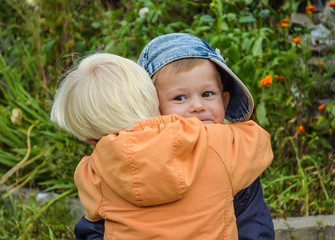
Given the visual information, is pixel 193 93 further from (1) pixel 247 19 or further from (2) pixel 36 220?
(1) pixel 247 19

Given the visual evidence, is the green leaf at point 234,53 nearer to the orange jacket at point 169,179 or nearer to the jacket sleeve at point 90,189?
the orange jacket at point 169,179

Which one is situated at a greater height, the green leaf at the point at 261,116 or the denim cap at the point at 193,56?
the denim cap at the point at 193,56

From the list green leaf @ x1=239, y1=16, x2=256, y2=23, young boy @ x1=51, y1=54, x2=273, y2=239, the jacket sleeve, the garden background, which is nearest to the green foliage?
the garden background

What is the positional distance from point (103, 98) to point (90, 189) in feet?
0.98

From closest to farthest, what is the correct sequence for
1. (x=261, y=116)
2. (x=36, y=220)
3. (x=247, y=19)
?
(x=36, y=220) < (x=261, y=116) < (x=247, y=19)

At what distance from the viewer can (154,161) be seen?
1455mm

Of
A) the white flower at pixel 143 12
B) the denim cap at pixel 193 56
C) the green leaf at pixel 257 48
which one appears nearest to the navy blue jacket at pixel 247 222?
the denim cap at pixel 193 56

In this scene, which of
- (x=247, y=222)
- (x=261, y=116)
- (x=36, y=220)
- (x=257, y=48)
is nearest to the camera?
(x=247, y=222)

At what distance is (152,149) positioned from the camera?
4.78ft

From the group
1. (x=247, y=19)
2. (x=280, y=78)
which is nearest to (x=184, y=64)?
(x=280, y=78)

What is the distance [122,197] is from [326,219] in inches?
67.1

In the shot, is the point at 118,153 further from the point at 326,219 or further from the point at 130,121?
the point at 326,219

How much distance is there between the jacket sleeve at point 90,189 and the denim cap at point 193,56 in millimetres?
485

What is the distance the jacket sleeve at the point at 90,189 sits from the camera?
1608 millimetres
